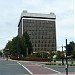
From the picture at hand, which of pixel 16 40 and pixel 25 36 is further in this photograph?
pixel 25 36

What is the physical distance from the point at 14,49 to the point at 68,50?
10290 centimetres

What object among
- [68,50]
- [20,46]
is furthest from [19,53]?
[68,50]

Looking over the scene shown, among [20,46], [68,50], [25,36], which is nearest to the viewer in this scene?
[68,50]

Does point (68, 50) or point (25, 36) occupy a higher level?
point (25, 36)

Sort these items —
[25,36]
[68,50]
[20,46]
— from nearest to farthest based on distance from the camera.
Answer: [68,50]
[20,46]
[25,36]

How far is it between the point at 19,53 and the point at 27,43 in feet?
34.5

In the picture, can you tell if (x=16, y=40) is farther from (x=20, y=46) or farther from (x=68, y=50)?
(x=68, y=50)

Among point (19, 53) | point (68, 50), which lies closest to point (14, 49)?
point (19, 53)

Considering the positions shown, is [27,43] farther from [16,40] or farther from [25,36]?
[16,40]

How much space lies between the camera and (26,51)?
12162cm

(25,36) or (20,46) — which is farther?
(25,36)

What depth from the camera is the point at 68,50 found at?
21.0 m

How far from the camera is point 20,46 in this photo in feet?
387

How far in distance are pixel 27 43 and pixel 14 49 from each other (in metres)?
7.93
